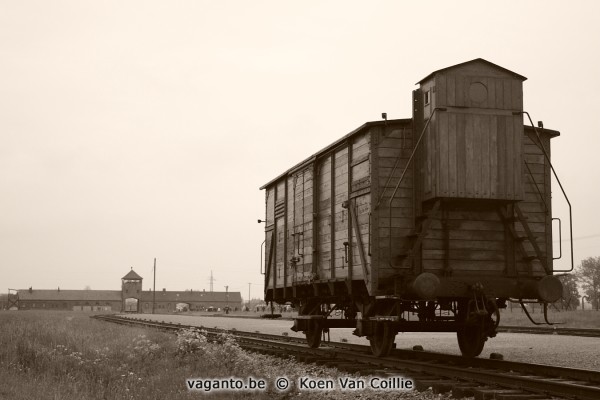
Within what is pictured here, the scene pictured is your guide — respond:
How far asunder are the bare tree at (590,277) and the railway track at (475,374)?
3525 inches

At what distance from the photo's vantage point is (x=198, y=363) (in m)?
12.2

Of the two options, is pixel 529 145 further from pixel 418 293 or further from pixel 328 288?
pixel 328 288

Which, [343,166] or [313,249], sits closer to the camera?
[343,166]

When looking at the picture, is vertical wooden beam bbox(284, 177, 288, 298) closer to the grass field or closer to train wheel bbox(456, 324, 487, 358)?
the grass field

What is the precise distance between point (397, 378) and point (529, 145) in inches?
219

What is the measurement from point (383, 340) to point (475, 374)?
293 centimetres

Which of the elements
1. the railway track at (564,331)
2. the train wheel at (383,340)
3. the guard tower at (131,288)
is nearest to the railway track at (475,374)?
the train wheel at (383,340)

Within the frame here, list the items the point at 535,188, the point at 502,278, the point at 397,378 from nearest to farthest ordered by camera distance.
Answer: the point at 397,378, the point at 502,278, the point at 535,188

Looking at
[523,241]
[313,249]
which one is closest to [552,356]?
[523,241]

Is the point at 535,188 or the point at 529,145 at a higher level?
the point at 529,145

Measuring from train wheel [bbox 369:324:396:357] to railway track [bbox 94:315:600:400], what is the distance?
0.30 m

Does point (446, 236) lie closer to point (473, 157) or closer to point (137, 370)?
point (473, 157)

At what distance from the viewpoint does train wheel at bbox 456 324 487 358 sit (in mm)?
12525

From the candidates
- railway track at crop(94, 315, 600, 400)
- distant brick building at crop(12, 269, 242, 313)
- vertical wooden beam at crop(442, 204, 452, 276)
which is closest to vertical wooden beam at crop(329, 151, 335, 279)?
railway track at crop(94, 315, 600, 400)
